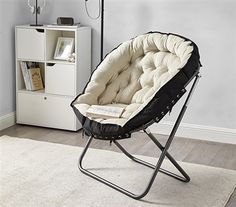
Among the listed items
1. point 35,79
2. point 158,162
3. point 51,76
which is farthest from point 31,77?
point 158,162

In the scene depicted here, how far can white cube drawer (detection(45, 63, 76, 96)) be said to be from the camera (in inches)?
172

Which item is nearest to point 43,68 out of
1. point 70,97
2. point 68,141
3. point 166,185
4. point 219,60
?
point 70,97

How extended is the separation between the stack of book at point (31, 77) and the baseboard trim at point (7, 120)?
289 mm

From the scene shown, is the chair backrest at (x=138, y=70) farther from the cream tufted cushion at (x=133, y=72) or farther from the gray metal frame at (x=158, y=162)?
the gray metal frame at (x=158, y=162)

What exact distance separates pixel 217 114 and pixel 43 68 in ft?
5.38

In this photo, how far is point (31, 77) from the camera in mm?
4586

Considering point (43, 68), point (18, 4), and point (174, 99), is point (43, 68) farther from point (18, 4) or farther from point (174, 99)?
point (174, 99)

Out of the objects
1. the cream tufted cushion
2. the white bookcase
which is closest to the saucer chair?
the cream tufted cushion

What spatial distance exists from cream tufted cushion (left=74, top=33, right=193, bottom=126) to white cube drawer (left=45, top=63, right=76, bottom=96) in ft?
3.12

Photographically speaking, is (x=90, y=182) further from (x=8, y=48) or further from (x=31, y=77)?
(x=8, y=48)

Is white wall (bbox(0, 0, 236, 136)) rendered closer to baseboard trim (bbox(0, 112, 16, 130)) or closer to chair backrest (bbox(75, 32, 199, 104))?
baseboard trim (bbox(0, 112, 16, 130))

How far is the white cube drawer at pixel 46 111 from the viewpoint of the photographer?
4427 millimetres

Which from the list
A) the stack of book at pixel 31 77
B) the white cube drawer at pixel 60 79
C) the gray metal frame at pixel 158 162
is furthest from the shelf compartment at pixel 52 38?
the gray metal frame at pixel 158 162

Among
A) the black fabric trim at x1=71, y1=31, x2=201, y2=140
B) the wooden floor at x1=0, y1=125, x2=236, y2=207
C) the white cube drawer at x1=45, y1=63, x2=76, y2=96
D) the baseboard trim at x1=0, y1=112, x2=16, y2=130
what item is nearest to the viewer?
the black fabric trim at x1=71, y1=31, x2=201, y2=140
